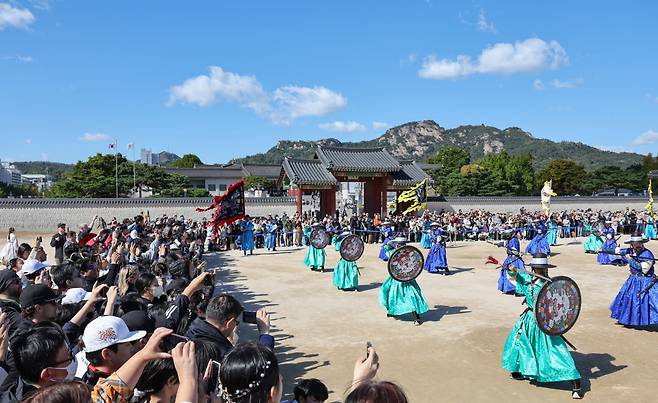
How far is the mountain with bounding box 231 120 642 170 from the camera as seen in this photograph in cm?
12131

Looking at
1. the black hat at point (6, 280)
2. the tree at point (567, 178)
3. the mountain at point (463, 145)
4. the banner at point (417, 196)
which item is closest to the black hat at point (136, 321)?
the black hat at point (6, 280)

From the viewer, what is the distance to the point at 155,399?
2.56 meters

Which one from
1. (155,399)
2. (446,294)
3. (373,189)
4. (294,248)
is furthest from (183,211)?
(155,399)

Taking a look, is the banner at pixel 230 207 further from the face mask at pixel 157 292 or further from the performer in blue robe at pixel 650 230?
the performer in blue robe at pixel 650 230

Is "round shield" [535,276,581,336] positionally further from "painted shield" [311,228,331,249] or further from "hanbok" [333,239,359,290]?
"painted shield" [311,228,331,249]

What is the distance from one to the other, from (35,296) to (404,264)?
6.70 metres

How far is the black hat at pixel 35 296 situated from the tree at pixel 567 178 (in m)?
52.1

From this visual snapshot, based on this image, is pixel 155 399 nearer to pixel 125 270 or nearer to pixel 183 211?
pixel 125 270

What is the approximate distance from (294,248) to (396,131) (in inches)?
5149

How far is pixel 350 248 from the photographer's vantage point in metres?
12.2

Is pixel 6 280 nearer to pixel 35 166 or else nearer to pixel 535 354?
pixel 535 354

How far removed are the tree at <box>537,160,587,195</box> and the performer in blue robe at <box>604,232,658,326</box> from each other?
144 feet

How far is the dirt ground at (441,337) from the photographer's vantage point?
20.6 feet

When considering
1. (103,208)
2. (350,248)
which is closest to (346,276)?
(350,248)
